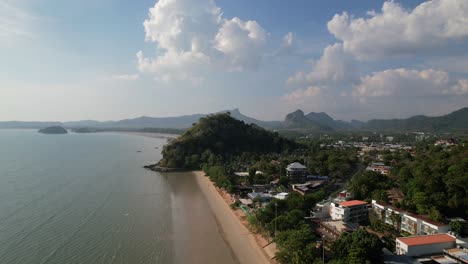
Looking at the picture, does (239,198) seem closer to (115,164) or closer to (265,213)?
(265,213)

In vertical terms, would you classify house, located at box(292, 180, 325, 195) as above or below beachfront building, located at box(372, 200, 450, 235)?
below

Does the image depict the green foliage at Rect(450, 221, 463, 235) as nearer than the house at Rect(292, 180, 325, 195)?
Yes

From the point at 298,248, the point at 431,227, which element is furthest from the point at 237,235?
the point at 431,227

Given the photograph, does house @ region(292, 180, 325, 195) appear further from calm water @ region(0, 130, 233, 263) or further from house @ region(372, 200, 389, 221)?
calm water @ region(0, 130, 233, 263)

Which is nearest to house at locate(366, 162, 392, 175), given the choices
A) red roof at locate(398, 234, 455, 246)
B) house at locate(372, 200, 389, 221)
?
house at locate(372, 200, 389, 221)

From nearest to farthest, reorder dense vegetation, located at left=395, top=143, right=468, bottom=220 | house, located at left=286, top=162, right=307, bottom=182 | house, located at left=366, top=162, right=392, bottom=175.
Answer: dense vegetation, located at left=395, top=143, right=468, bottom=220 < house, located at left=286, top=162, right=307, bottom=182 < house, located at left=366, top=162, right=392, bottom=175

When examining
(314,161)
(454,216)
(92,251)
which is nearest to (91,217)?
(92,251)

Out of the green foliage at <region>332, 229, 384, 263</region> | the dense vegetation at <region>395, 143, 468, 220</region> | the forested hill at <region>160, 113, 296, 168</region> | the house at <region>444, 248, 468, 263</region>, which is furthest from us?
the forested hill at <region>160, 113, 296, 168</region>
